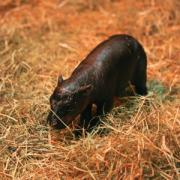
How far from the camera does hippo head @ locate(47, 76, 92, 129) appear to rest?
4948mm

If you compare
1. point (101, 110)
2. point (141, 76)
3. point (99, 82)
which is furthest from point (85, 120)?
point (141, 76)

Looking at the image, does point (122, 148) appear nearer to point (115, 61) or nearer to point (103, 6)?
point (115, 61)

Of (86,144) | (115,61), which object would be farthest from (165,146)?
(115,61)

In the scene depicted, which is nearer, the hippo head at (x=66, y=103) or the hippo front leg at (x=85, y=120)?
the hippo head at (x=66, y=103)

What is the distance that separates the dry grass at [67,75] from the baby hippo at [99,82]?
19 centimetres

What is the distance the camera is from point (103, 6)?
8.48 metres

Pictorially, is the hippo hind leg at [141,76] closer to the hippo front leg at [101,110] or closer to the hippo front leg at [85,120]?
the hippo front leg at [101,110]

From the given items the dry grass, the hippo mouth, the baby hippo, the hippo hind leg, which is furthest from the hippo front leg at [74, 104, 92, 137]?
the hippo hind leg

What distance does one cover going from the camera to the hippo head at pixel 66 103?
4.95 meters

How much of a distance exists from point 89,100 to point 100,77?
287mm

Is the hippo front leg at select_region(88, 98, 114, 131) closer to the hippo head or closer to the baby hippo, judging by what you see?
the baby hippo

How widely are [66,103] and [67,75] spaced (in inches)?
54.5

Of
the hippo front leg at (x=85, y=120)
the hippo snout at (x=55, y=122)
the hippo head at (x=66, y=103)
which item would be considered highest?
the hippo head at (x=66, y=103)

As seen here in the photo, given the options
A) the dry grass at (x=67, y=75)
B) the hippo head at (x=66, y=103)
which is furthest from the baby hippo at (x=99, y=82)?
the dry grass at (x=67, y=75)
